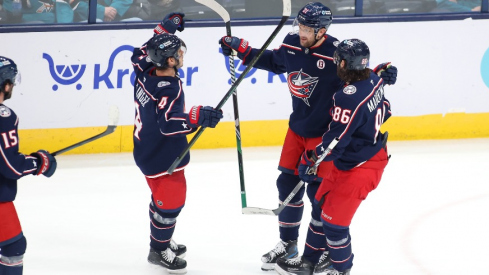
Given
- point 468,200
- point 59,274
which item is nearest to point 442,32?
point 468,200

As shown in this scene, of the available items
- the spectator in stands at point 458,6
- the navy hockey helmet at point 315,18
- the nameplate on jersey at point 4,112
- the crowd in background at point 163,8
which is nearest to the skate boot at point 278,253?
the navy hockey helmet at point 315,18

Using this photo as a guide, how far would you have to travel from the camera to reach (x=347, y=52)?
3.46 m

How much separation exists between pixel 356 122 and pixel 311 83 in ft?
1.68

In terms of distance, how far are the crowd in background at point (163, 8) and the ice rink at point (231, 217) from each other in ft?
Result: 3.63

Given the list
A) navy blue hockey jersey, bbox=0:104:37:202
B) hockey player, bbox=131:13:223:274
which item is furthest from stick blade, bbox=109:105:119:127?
navy blue hockey jersey, bbox=0:104:37:202

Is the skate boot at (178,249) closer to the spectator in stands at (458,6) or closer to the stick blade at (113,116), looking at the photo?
the stick blade at (113,116)

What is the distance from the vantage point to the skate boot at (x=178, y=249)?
4191 mm

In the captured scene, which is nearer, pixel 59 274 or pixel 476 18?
pixel 59 274

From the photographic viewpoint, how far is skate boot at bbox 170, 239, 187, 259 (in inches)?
165

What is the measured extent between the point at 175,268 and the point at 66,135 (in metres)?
2.56

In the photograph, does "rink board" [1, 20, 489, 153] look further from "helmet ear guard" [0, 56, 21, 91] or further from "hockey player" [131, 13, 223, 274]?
"helmet ear guard" [0, 56, 21, 91]

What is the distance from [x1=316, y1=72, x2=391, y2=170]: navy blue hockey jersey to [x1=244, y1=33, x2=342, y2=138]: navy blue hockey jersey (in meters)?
0.31

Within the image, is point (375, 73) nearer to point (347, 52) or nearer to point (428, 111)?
point (347, 52)

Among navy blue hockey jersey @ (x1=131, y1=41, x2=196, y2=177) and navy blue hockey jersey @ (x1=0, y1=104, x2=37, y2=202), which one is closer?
navy blue hockey jersey @ (x1=0, y1=104, x2=37, y2=202)
